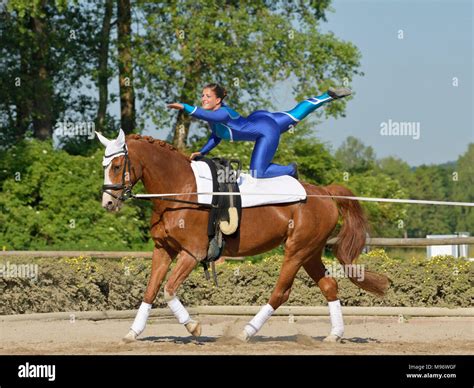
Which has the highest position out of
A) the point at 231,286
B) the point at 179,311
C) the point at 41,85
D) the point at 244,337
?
the point at 41,85

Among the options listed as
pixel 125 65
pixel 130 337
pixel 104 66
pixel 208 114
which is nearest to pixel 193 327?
pixel 130 337

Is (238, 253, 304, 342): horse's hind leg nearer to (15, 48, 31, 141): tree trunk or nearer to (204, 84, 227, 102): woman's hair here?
(204, 84, 227, 102): woman's hair

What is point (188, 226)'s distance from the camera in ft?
34.0

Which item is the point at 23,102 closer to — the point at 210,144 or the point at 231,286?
the point at 231,286

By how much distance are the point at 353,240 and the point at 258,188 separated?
1.56 m

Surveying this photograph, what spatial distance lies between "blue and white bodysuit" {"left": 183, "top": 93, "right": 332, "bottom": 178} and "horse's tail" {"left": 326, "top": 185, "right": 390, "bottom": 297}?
0.87 meters

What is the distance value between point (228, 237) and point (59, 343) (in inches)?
83.9

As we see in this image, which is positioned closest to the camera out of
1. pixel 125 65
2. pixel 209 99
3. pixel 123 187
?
pixel 123 187

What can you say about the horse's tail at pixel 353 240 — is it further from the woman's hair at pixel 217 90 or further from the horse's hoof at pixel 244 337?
the woman's hair at pixel 217 90

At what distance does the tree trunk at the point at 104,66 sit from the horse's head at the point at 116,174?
14.8 meters

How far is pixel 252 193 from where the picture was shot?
10531 mm
